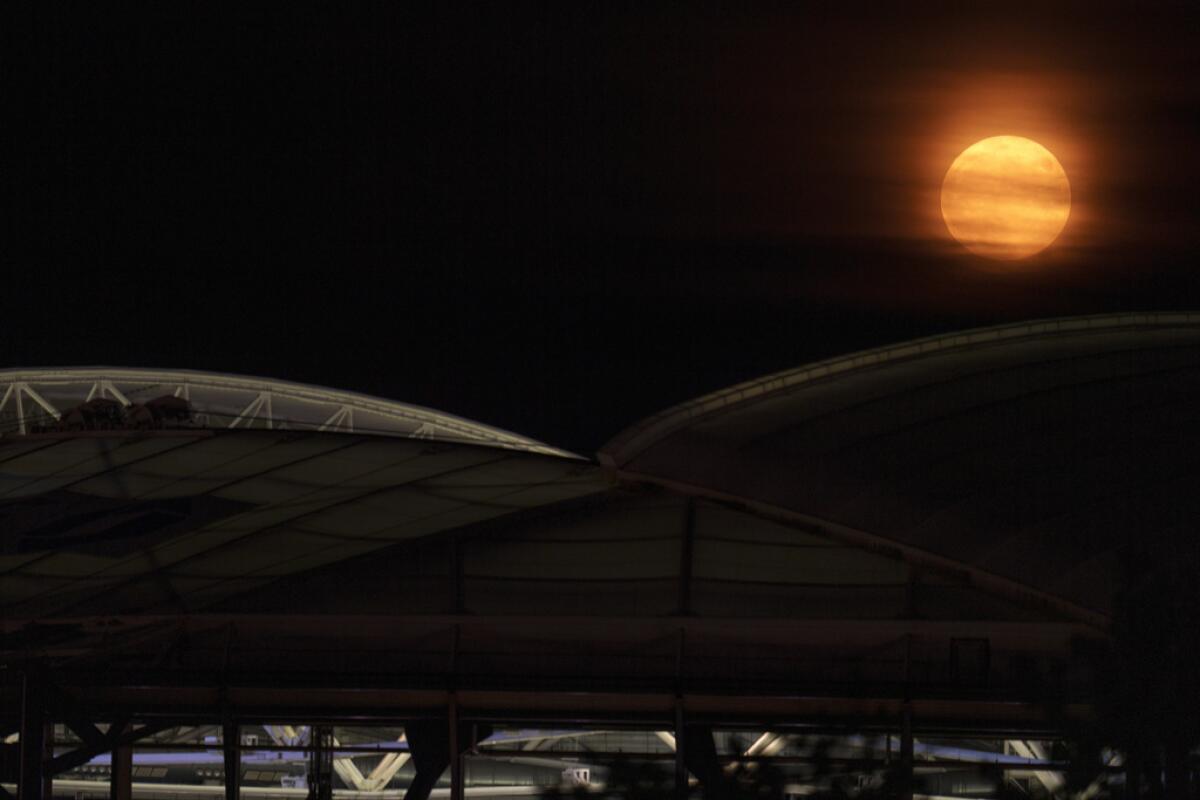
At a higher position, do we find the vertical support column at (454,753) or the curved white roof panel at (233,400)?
the curved white roof panel at (233,400)

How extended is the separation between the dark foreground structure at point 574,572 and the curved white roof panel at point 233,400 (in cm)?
1163

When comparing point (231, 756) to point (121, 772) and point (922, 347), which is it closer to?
point (121, 772)

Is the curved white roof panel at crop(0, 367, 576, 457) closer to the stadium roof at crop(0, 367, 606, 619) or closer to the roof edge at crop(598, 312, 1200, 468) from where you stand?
the stadium roof at crop(0, 367, 606, 619)

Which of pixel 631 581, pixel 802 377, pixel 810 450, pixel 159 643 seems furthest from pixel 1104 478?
pixel 159 643

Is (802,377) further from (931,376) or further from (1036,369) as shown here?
(1036,369)

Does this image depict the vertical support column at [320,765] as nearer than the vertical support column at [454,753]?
No

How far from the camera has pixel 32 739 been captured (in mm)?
22125

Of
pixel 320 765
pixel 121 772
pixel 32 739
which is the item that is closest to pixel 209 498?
pixel 32 739

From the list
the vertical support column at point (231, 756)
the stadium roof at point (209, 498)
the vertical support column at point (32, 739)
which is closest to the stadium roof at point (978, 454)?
the stadium roof at point (209, 498)

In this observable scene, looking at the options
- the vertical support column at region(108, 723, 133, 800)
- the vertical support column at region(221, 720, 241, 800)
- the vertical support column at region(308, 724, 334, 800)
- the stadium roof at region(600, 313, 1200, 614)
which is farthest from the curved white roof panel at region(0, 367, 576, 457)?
the stadium roof at region(600, 313, 1200, 614)

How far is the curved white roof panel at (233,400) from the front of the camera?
36625 mm

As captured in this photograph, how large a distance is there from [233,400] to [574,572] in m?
18.0

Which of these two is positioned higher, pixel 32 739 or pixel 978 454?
pixel 978 454

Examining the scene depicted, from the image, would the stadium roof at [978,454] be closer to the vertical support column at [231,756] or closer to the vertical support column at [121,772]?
the vertical support column at [231,756]
